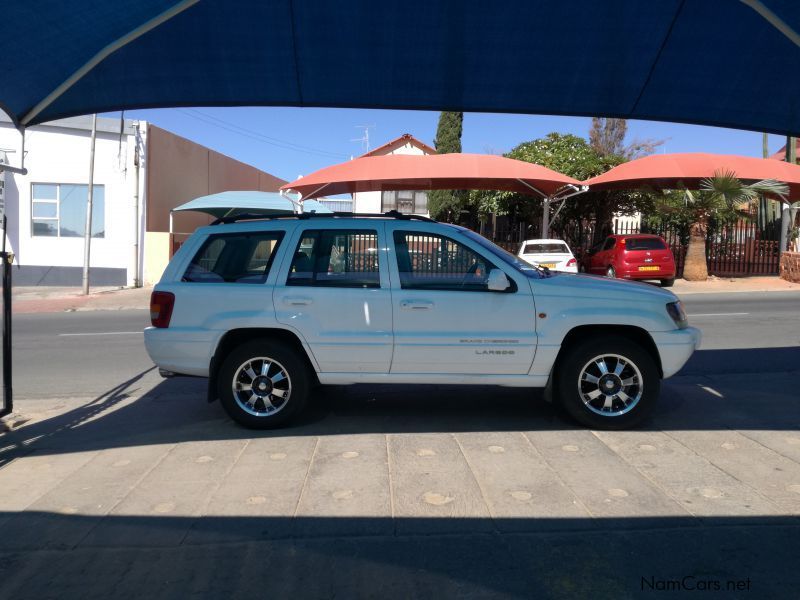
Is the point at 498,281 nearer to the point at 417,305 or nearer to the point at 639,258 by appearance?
the point at 417,305

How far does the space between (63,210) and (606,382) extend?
20730 mm

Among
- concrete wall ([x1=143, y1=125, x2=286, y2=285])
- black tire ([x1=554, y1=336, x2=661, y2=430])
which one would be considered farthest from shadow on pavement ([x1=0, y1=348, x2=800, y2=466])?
concrete wall ([x1=143, y1=125, x2=286, y2=285])

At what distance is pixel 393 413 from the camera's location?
252 inches

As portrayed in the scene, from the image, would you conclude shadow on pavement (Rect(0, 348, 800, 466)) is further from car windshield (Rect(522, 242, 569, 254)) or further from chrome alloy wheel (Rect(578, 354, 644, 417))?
car windshield (Rect(522, 242, 569, 254))

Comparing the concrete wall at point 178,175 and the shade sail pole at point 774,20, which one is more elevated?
the concrete wall at point 178,175

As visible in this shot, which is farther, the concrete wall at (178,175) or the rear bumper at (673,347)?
the concrete wall at (178,175)

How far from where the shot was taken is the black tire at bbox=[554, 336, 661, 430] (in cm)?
553

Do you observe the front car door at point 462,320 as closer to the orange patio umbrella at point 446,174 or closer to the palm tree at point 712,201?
the orange patio umbrella at point 446,174

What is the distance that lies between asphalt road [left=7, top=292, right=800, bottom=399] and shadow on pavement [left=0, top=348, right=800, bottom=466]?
712 millimetres

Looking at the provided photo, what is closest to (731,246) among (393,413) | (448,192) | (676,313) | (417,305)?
(448,192)

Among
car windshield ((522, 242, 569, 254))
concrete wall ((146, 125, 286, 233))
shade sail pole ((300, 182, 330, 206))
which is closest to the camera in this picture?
car windshield ((522, 242, 569, 254))

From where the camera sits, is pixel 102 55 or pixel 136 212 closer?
pixel 102 55

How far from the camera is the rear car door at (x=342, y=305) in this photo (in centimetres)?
560

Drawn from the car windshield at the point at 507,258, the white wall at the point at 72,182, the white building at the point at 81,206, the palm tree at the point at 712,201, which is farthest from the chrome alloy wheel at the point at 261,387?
the palm tree at the point at 712,201
